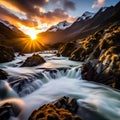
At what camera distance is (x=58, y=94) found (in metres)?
17.7

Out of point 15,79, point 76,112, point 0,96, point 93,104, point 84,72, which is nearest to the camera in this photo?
point 76,112

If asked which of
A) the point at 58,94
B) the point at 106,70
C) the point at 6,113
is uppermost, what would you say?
the point at 106,70

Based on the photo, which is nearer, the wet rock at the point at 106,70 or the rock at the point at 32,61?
the wet rock at the point at 106,70

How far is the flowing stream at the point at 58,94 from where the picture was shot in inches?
523

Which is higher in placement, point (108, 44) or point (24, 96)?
point (108, 44)

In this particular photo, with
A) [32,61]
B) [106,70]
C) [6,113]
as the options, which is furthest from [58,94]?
[32,61]

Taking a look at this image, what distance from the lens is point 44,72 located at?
24484 millimetres

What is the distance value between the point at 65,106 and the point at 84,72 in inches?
469

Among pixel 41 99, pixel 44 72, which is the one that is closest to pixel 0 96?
pixel 41 99

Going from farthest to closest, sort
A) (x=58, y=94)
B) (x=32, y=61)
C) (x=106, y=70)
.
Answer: (x=32, y=61)
(x=106, y=70)
(x=58, y=94)

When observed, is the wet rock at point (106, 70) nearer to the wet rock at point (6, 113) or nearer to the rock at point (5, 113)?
the wet rock at point (6, 113)

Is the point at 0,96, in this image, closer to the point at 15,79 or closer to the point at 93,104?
the point at 15,79

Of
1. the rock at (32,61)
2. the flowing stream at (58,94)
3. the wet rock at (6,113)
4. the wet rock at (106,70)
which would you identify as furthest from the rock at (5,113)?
the rock at (32,61)

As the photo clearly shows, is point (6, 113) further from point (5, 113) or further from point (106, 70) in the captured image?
point (106, 70)
